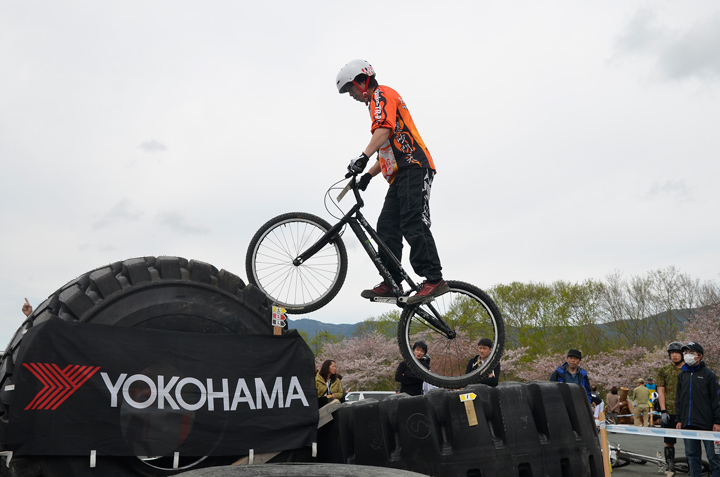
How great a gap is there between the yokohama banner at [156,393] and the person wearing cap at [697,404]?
6635 millimetres

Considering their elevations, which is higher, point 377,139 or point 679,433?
point 377,139

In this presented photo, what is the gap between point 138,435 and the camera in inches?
133

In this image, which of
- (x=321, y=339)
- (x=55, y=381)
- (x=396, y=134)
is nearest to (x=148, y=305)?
(x=55, y=381)

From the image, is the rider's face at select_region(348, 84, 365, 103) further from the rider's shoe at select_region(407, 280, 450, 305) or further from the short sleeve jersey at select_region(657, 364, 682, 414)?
the short sleeve jersey at select_region(657, 364, 682, 414)

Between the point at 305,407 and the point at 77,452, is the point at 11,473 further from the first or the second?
the point at 305,407

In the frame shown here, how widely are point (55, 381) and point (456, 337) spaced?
3646mm

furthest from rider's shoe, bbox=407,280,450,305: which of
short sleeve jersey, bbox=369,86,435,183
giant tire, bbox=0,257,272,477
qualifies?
giant tire, bbox=0,257,272,477

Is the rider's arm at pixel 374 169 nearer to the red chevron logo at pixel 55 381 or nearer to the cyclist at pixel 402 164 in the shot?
the cyclist at pixel 402 164

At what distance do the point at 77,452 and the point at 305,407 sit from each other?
4.73 feet

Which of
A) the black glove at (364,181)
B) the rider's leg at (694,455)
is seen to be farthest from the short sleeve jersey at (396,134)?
the rider's leg at (694,455)

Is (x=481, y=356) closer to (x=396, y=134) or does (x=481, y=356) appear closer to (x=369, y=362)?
(x=396, y=134)

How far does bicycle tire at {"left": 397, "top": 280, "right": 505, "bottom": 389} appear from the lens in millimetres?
5375

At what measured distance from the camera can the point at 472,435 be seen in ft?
12.6

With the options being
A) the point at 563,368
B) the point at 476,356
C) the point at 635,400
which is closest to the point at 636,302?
the point at 635,400
